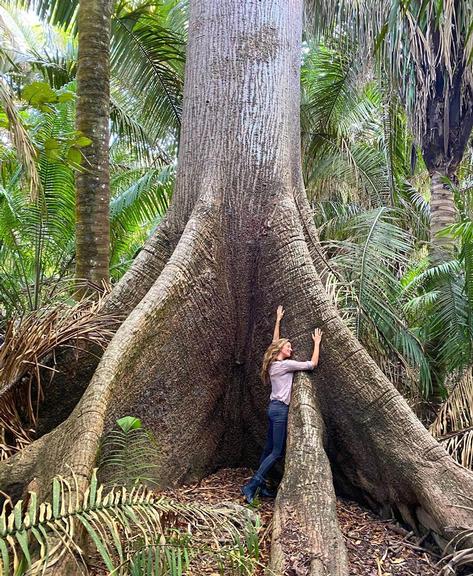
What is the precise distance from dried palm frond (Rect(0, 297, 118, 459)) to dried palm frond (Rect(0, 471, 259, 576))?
118 centimetres

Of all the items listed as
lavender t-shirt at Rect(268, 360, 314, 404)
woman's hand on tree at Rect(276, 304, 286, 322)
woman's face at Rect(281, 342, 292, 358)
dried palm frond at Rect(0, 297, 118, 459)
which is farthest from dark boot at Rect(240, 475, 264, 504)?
dried palm frond at Rect(0, 297, 118, 459)

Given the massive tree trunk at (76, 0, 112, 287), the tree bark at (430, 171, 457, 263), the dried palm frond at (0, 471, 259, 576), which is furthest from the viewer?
the tree bark at (430, 171, 457, 263)

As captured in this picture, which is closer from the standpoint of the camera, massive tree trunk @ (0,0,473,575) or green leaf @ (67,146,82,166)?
massive tree trunk @ (0,0,473,575)

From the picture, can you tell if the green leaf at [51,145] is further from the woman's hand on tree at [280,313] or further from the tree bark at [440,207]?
the tree bark at [440,207]

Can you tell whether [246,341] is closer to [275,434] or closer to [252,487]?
[275,434]

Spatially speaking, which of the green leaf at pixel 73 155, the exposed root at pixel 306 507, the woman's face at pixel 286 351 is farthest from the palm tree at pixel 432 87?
the green leaf at pixel 73 155

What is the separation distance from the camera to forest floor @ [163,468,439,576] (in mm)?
3027

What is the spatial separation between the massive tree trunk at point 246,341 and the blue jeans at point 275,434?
7.3 inches

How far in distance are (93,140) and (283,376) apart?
3.44 metres

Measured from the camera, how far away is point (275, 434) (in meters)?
3.79

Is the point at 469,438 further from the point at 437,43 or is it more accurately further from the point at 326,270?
the point at 437,43

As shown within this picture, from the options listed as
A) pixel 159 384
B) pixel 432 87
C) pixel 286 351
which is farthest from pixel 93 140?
pixel 432 87

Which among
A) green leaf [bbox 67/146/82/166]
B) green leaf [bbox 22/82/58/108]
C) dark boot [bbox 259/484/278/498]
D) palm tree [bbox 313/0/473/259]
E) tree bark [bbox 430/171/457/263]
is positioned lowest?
dark boot [bbox 259/484/278/498]

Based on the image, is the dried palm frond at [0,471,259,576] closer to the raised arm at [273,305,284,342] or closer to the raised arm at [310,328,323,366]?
the raised arm at [310,328,323,366]
